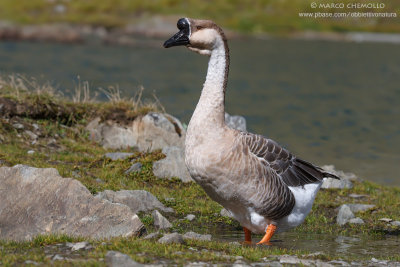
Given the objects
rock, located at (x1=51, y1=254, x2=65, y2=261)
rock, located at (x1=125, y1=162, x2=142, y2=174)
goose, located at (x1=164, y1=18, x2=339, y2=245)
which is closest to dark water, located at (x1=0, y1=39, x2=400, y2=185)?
rock, located at (x1=125, y1=162, x2=142, y2=174)

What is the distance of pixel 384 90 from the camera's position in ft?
165

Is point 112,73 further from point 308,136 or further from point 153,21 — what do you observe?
point 153,21

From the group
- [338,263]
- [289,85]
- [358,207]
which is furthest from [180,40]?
[289,85]

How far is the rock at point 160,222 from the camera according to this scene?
10364 mm

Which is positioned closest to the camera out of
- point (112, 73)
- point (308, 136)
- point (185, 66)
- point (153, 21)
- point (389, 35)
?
point (308, 136)

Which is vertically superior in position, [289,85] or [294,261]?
[294,261]

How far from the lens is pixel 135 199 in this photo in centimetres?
1111

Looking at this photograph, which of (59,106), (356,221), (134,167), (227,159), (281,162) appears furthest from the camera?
(59,106)

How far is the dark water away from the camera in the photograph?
91.2 ft

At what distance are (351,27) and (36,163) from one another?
103263 mm

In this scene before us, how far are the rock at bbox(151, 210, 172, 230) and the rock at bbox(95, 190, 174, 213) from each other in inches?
23.2

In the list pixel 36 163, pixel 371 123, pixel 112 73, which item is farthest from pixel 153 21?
pixel 36 163

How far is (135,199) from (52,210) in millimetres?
2429

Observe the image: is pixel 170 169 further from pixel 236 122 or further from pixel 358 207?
pixel 236 122
